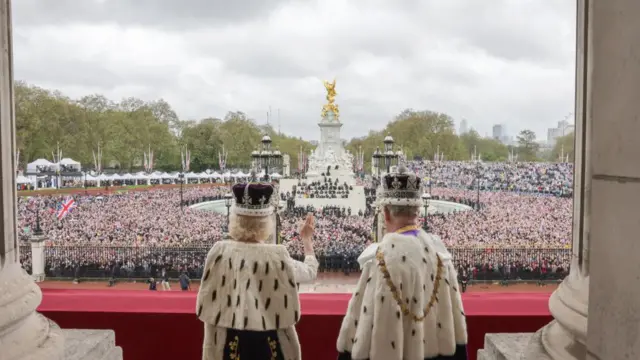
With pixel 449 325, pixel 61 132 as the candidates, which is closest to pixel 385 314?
pixel 449 325

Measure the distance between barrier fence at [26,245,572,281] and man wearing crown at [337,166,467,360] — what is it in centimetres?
1015

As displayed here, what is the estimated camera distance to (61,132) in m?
28.5

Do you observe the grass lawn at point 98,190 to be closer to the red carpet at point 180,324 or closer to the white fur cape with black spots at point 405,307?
the red carpet at point 180,324

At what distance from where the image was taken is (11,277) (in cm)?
190

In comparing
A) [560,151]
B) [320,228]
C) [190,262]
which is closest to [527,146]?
[560,151]

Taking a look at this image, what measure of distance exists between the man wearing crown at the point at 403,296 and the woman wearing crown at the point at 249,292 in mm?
321

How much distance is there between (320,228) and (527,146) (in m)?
33.2

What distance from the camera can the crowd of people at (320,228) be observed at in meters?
13.2

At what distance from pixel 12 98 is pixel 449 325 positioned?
6.89 feet

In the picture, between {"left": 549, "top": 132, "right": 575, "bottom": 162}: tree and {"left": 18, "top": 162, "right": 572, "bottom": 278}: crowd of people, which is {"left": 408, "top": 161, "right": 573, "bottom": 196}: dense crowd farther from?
{"left": 549, "top": 132, "right": 575, "bottom": 162}: tree

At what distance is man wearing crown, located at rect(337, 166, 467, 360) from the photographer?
1.92 metres

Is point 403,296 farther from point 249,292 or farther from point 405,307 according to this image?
point 249,292

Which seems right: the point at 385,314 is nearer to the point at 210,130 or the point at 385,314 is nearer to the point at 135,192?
the point at 135,192

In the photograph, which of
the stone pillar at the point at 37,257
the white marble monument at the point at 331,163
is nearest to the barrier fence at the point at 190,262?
the stone pillar at the point at 37,257
